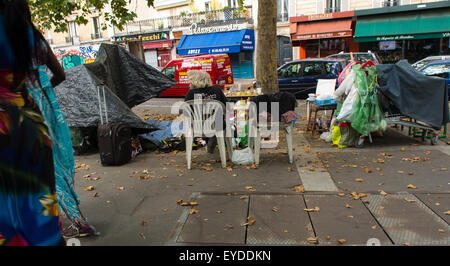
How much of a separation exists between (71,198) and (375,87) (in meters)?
5.32

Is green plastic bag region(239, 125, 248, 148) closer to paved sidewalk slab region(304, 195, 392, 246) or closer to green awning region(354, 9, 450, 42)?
paved sidewalk slab region(304, 195, 392, 246)

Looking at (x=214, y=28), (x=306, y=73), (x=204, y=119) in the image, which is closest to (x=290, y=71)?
(x=306, y=73)

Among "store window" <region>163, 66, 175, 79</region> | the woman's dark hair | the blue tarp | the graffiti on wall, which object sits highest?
the graffiti on wall

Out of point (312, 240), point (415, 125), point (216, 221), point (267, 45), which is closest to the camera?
point (312, 240)

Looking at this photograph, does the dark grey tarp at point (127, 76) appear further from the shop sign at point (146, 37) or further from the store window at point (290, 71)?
the shop sign at point (146, 37)

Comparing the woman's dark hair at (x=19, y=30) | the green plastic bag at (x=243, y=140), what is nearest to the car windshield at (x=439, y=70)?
the green plastic bag at (x=243, y=140)

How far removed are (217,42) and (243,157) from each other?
796 inches

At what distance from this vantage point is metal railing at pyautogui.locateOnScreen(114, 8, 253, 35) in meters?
24.9

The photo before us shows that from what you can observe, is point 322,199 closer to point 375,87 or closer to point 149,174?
point 149,174

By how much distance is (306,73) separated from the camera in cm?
1289

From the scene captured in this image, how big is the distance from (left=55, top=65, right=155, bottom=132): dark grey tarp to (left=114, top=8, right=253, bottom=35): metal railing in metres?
17.1

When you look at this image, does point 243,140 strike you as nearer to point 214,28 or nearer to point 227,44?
point 227,44

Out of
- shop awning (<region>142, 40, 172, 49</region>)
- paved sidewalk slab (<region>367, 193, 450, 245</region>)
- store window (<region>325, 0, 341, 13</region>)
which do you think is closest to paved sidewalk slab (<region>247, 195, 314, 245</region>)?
paved sidewalk slab (<region>367, 193, 450, 245</region>)

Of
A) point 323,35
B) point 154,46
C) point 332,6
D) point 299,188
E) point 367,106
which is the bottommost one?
point 299,188
